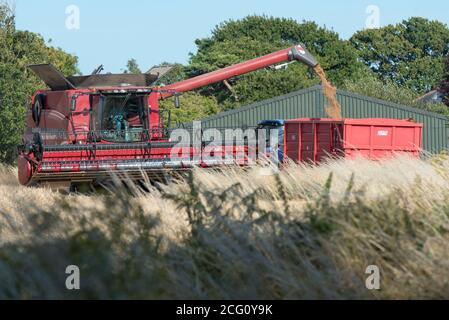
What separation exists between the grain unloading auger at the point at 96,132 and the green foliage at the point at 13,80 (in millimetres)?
9333

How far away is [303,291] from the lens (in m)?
7.51

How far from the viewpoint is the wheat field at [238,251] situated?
24.7 ft

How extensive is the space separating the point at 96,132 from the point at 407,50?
232ft

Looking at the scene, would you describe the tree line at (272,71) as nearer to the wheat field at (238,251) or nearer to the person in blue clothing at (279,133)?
the person in blue clothing at (279,133)

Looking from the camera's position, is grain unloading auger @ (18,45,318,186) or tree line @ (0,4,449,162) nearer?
grain unloading auger @ (18,45,318,186)

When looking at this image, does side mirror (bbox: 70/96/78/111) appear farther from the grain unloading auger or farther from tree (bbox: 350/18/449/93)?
tree (bbox: 350/18/449/93)

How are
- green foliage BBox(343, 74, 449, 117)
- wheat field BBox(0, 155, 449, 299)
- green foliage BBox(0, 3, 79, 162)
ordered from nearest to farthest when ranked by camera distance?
1. wheat field BBox(0, 155, 449, 299)
2. green foliage BBox(0, 3, 79, 162)
3. green foliage BBox(343, 74, 449, 117)

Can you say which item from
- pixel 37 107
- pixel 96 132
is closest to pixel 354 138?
pixel 96 132

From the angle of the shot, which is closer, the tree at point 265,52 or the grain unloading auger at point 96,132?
the grain unloading auger at point 96,132

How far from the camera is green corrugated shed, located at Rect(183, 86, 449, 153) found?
41.8 metres

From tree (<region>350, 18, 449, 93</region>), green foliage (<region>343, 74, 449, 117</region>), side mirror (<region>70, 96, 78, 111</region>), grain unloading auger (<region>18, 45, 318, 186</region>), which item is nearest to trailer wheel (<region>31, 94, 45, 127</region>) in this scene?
grain unloading auger (<region>18, 45, 318, 186</region>)

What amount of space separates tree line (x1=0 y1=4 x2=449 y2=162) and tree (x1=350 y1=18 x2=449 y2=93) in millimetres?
86

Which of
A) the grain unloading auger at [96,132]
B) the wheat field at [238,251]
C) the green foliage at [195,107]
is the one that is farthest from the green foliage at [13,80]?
the wheat field at [238,251]
